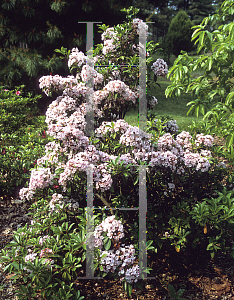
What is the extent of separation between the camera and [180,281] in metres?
2.39

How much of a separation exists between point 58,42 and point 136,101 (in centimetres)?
569

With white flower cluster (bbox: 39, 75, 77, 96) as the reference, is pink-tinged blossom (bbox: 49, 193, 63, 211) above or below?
below

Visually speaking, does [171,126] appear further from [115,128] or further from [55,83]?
[55,83]

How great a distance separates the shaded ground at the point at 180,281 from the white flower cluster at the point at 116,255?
398 mm

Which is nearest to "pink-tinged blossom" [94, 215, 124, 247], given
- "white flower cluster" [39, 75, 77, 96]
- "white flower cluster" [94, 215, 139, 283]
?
"white flower cluster" [94, 215, 139, 283]

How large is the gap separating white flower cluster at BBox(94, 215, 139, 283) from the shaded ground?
0.40 meters

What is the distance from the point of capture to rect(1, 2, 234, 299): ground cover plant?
6.66 feet

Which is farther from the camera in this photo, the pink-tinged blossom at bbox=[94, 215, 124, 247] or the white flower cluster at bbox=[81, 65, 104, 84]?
the white flower cluster at bbox=[81, 65, 104, 84]

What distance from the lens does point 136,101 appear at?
2.87 m

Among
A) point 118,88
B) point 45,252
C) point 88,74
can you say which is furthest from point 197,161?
point 45,252

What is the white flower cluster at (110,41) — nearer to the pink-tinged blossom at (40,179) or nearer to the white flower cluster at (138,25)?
the white flower cluster at (138,25)

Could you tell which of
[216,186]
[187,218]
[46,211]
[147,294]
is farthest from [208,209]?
[46,211]

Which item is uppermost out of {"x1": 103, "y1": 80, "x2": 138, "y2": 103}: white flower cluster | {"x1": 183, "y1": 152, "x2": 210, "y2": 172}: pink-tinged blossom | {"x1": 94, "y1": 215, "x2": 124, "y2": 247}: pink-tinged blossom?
{"x1": 103, "y1": 80, "x2": 138, "y2": 103}: white flower cluster

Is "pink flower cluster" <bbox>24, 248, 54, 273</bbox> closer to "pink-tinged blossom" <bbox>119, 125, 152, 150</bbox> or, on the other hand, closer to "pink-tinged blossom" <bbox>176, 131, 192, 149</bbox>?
"pink-tinged blossom" <bbox>119, 125, 152, 150</bbox>
